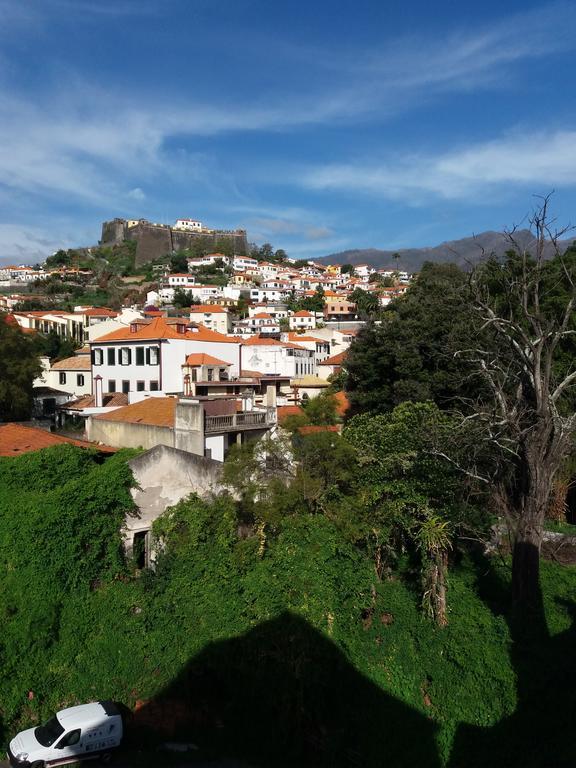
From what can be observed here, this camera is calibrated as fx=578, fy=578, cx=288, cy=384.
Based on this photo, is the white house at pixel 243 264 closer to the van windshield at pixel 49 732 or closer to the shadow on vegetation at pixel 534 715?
the shadow on vegetation at pixel 534 715

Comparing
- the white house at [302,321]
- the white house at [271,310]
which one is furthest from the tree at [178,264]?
the white house at [302,321]

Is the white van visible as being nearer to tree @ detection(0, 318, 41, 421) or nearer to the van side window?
the van side window

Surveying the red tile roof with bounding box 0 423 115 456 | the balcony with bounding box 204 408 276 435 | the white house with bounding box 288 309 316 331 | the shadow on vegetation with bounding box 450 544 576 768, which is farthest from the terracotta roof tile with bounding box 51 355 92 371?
the white house with bounding box 288 309 316 331

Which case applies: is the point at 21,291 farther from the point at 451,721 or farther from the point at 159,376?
the point at 451,721

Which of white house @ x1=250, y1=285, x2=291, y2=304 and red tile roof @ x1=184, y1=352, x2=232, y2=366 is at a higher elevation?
white house @ x1=250, y1=285, x2=291, y2=304

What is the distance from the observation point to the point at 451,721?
10977 mm

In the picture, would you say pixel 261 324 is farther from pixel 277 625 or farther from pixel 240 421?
pixel 277 625

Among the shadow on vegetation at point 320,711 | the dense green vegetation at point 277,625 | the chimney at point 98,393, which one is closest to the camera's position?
the shadow on vegetation at point 320,711

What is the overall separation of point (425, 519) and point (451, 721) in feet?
16.9

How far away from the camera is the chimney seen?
3354 cm

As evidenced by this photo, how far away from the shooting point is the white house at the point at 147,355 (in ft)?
112

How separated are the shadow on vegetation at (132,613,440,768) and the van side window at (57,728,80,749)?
129cm

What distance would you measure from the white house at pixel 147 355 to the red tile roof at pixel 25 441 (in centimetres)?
1515

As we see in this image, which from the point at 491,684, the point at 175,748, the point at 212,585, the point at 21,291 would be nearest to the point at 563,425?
the point at 491,684
